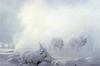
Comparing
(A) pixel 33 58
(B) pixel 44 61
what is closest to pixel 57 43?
A: (B) pixel 44 61

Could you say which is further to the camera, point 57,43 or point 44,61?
point 57,43

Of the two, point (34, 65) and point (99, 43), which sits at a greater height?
point (99, 43)

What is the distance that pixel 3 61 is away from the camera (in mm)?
16047

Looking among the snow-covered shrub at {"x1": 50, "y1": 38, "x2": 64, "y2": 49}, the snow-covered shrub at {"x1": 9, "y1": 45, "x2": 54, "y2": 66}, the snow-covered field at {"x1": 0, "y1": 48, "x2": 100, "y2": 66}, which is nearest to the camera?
the snow-covered field at {"x1": 0, "y1": 48, "x2": 100, "y2": 66}

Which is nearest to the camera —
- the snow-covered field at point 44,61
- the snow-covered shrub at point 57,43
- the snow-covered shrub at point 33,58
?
the snow-covered field at point 44,61

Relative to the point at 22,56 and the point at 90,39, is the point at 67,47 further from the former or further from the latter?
the point at 22,56

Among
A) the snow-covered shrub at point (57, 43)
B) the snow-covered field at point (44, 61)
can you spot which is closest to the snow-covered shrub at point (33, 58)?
the snow-covered field at point (44, 61)

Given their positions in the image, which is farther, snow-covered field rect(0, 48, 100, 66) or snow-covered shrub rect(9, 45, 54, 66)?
snow-covered shrub rect(9, 45, 54, 66)

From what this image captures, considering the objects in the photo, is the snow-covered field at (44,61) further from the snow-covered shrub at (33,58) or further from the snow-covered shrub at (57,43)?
the snow-covered shrub at (57,43)

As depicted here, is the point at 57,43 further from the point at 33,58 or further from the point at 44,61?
the point at 33,58

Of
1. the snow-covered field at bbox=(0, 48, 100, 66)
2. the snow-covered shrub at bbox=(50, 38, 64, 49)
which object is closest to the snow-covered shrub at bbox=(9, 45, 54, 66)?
the snow-covered field at bbox=(0, 48, 100, 66)

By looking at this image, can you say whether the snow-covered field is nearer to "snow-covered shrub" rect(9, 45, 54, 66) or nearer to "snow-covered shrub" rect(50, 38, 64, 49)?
"snow-covered shrub" rect(9, 45, 54, 66)

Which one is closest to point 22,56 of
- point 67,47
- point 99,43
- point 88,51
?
point 67,47

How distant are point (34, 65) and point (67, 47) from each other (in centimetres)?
410
